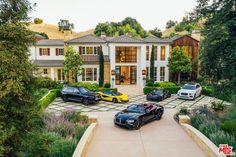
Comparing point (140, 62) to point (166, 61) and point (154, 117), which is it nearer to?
point (166, 61)

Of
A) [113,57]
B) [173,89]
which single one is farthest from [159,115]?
[113,57]

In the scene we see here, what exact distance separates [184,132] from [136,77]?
1901cm

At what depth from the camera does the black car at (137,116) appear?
46.3 ft

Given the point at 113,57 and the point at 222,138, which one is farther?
the point at 113,57

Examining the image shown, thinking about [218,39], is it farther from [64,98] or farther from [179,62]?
[179,62]

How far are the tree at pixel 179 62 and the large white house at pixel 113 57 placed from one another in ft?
5.90

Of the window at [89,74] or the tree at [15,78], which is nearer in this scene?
the tree at [15,78]

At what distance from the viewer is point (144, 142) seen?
39.2 feet

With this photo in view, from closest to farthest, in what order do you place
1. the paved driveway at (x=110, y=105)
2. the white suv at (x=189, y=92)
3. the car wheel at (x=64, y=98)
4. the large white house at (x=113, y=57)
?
1. the paved driveway at (x=110, y=105)
2. the car wheel at (x=64, y=98)
3. the white suv at (x=189, y=92)
4. the large white house at (x=113, y=57)

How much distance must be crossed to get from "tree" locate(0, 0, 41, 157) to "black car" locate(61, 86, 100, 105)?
14195 mm

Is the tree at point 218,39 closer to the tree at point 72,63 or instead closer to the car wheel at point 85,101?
the car wheel at point 85,101

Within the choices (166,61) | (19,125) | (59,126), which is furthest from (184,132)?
(166,61)

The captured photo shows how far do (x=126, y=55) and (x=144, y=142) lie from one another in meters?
21.5

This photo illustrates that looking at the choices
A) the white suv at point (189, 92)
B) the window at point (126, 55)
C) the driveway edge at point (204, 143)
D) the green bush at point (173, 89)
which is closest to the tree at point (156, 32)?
the window at point (126, 55)
